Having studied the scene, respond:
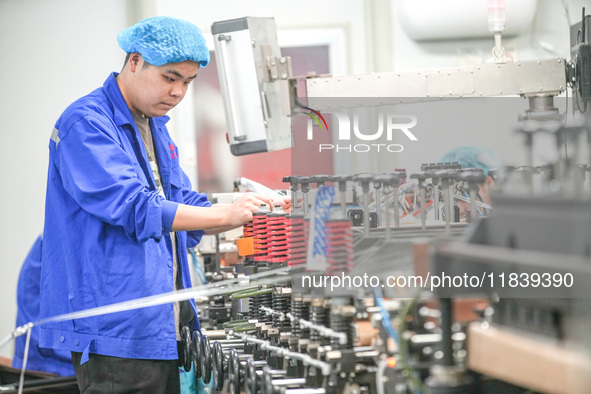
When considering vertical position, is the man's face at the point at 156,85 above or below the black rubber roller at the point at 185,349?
above

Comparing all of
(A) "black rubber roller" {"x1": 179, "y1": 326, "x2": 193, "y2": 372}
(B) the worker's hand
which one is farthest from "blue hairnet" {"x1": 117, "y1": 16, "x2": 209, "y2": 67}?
(A) "black rubber roller" {"x1": 179, "y1": 326, "x2": 193, "y2": 372}

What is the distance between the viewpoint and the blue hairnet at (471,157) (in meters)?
Result: 1.39

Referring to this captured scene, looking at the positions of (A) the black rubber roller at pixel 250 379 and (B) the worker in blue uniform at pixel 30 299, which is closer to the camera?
(A) the black rubber roller at pixel 250 379

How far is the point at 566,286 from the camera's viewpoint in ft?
2.86

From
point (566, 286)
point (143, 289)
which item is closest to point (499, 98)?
point (143, 289)

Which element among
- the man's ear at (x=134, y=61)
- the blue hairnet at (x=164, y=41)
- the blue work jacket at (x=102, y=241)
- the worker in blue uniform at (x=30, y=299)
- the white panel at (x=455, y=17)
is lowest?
the worker in blue uniform at (x=30, y=299)

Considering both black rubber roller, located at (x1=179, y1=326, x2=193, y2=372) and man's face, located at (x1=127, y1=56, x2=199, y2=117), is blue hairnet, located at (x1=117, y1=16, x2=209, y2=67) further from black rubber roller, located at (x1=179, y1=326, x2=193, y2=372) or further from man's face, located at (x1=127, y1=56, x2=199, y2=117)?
black rubber roller, located at (x1=179, y1=326, x2=193, y2=372)

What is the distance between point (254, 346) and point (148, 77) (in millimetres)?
731

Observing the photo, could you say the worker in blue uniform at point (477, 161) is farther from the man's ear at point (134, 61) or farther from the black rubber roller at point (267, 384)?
the man's ear at point (134, 61)

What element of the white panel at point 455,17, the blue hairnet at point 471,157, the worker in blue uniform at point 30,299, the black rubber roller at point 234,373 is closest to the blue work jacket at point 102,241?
the black rubber roller at point 234,373

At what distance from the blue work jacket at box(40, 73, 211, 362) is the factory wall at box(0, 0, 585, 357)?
3002 millimetres

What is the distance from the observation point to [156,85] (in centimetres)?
198

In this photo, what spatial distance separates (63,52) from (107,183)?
346 centimetres

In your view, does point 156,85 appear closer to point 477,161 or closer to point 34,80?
point 477,161
